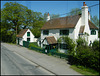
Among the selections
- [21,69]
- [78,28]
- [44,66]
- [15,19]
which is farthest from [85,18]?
[15,19]

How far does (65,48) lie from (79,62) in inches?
368

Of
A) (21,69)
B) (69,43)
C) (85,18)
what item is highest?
(85,18)

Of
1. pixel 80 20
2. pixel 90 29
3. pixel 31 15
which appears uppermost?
pixel 31 15

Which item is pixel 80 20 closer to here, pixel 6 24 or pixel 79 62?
pixel 79 62

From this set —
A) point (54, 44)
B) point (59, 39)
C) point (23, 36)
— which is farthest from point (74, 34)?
point (23, 36)

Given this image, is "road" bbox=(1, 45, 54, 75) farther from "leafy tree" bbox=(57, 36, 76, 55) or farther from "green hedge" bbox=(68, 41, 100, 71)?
"leafy tree" bbox=(57, 36, 76, 55)

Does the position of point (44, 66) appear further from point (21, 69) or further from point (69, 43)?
point (69, 43)

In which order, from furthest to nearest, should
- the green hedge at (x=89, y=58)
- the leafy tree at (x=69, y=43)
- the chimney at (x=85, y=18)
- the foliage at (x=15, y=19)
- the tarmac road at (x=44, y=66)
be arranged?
1. the foliage at (x=15, y=19)
2. the chimney at (x=85, y=18)
3. the leafy tree at (x=69, y=43)
4. the tarmac road at (x=44, y=66)
5. the green hedge at (x=89, y=58)

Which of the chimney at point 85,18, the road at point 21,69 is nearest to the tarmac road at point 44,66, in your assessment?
the road at point 21,69

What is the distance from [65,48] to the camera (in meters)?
19.6

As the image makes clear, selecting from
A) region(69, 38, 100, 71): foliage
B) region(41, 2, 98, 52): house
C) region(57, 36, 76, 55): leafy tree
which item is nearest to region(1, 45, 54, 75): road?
region(69, 38, 100, 71): foliage

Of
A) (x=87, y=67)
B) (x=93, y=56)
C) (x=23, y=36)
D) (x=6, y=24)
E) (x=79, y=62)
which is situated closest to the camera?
(x=93, y=56)

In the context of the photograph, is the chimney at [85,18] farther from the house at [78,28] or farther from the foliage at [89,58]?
the foliage at [89,58]

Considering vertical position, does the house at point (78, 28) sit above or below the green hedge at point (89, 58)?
above
